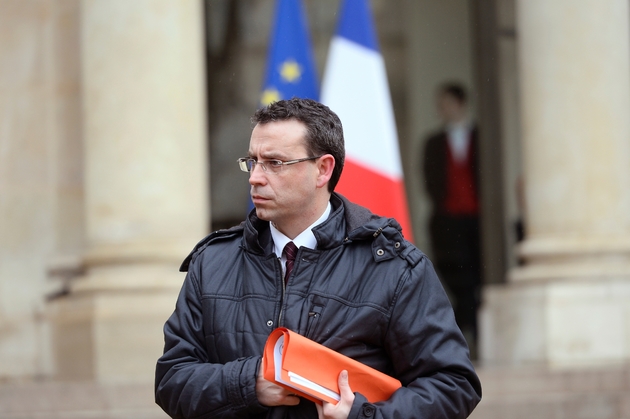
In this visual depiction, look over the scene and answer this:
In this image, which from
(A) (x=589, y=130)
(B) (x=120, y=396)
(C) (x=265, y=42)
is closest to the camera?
(B) (x=120, y=396)

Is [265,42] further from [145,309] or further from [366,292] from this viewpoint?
[366,292]

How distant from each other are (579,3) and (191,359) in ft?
23.3

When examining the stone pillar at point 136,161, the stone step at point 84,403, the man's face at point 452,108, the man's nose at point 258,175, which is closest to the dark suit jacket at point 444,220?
the man's face at point 452,108

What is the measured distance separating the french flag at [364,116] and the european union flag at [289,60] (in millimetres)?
182

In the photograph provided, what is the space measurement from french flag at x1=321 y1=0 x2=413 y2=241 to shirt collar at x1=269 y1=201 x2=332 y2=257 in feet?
17.1

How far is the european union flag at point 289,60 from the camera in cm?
922

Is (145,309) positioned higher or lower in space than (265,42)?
lower

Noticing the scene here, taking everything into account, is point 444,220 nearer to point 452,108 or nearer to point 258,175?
point 452,108

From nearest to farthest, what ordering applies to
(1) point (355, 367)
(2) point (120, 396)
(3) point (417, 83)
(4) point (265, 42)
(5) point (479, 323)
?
1. (1) point (355, 367)
2. (2) point (120, 396)
3. (5) point (479, 323)
4. (4) point (265, 42)
5. (3) point (417, 83)

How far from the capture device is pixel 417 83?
1334cm

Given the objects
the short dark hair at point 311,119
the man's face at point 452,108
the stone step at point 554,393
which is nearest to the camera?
the short dark hair at point 311,119

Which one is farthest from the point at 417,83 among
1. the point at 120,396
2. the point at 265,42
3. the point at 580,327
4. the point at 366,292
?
the point at 366,292

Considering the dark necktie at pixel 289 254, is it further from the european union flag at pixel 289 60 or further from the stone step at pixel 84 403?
the european union flag at pixel 289 60

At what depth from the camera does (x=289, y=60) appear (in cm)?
930
